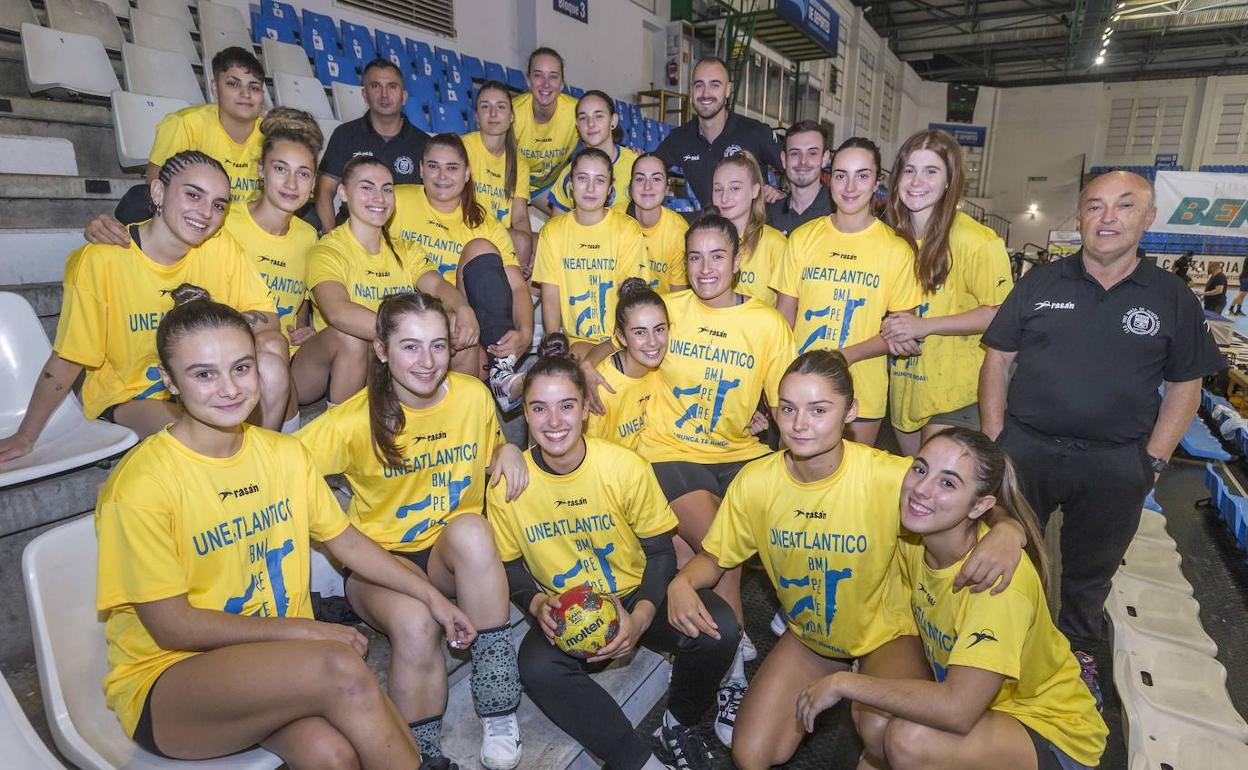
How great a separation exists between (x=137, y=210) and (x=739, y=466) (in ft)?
8.55

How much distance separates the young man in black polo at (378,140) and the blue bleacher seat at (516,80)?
445 cm

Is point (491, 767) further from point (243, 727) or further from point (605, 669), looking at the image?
point (243, 727)

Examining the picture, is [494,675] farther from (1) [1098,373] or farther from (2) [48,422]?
(1) [1098,373]

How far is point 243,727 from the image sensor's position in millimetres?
1501

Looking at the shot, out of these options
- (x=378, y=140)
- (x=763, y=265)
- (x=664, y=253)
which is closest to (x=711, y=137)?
(x=664, y=253)

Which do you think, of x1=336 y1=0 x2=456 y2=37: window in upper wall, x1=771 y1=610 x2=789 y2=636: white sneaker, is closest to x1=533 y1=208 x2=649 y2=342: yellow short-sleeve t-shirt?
x1=771 y1=610 x2=789 y2=636: white sneaker

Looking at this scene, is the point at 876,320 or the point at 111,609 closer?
the point at 111,609

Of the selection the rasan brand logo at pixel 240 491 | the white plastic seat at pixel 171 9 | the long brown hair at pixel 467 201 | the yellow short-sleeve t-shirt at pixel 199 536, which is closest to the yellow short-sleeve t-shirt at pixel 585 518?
the yellow short-sleeve t-shirt at pixel 199 536

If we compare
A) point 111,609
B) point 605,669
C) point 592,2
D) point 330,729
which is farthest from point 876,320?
point 592,2

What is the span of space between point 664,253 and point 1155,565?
304 centimetres

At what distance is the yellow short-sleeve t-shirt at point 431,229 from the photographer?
338 centimetres

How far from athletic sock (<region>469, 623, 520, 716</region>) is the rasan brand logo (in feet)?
2.45

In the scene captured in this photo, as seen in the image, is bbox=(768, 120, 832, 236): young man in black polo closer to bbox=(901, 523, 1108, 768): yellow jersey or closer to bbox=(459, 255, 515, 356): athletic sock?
bbox=(459, 255, 515, 356): athletic sock

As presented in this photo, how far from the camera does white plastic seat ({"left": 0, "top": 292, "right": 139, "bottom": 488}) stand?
1.98 m
